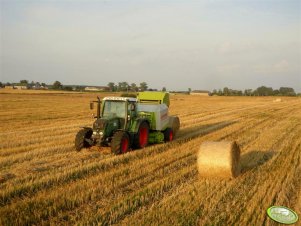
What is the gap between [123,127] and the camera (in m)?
10.2

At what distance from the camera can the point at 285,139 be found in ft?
41.8

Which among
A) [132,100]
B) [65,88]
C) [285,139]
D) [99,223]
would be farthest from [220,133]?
[65,88]

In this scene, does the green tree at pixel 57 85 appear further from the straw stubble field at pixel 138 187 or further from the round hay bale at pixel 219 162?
the round hay bale at pixel 219 162

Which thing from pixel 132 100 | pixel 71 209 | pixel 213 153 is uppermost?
pixel 132 100

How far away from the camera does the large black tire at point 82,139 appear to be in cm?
984

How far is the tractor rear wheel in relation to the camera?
10.3 metres

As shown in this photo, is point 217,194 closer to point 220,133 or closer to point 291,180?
point 291,180

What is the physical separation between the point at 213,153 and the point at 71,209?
3.28m

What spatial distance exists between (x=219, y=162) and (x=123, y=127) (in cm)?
352

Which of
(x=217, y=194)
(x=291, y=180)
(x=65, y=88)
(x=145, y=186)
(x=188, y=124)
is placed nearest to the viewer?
(x=217, y=194)

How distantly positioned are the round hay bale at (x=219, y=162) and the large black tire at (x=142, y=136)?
9.59 feet

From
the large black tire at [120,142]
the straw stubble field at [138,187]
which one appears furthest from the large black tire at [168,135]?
the large black tire at [120,142]

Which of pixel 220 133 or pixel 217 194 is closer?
pixel 217 194

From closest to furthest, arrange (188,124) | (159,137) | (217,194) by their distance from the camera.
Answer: (217,194), (159,137), (188,124)
